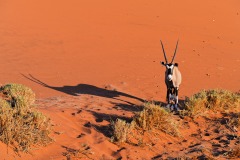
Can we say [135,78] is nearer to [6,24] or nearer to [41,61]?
[41,61]

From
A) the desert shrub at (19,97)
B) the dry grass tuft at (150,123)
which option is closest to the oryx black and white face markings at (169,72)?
the dry grass tuft at (150,123)

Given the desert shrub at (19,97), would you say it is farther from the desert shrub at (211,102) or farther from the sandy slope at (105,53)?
the desert shrub at (211,102)

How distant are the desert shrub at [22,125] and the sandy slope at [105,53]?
0.26 metres

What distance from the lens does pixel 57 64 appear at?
13641mm

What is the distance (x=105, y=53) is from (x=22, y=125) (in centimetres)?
848

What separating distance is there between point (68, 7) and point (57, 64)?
280 inches

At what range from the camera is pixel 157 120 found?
309 inches

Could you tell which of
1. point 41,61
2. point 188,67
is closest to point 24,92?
point 41,61

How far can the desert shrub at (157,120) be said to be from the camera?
7.75m

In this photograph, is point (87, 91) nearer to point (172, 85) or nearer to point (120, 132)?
point (172, 85)

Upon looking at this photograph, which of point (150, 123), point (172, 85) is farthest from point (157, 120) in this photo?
point (172, 85)

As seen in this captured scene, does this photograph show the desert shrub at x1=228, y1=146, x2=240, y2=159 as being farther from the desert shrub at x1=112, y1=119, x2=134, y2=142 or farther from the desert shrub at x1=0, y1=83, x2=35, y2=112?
the desert shrub at x1=0, y1=83, x2=35, y2=112

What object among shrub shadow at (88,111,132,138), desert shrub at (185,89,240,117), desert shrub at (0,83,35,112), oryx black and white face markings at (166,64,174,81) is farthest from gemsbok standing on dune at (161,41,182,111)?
desert shrub at (0,83,35,112)

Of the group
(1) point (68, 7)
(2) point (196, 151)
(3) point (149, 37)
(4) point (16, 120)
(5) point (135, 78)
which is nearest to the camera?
(4) point (16, 120)
